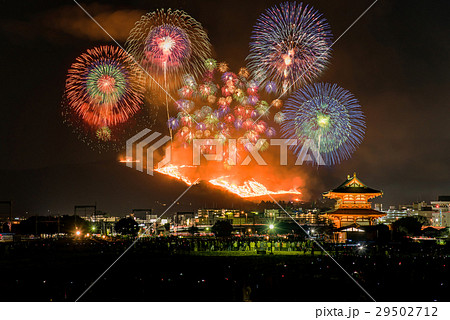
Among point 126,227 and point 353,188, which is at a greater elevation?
point 353,188

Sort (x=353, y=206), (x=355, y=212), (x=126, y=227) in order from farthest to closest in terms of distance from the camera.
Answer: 1. (x=126, y=227)
2. (x=353, y=206)
3. (x=355, y=212)

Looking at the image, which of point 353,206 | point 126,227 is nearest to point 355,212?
point 353,206

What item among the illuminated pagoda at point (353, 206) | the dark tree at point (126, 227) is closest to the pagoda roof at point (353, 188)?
the illuminated pagoda at point (353, 206)

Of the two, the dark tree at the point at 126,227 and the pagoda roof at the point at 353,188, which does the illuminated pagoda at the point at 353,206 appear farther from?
the dark tree at the point at 126,227

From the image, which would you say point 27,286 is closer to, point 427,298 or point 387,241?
point 427,298

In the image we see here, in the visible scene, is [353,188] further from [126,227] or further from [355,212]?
[126,227]

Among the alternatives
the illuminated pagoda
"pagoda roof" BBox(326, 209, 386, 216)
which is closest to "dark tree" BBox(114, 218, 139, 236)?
the illuminated pagoda

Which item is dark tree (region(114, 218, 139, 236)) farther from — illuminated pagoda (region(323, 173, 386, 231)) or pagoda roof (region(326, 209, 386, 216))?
pagoda roof (region(326, 209, 386, 216))

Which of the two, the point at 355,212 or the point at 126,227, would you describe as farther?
the point at 126,227

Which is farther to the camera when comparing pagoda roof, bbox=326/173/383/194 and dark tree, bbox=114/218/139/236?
dark tree, bbox=114/218/139/236
